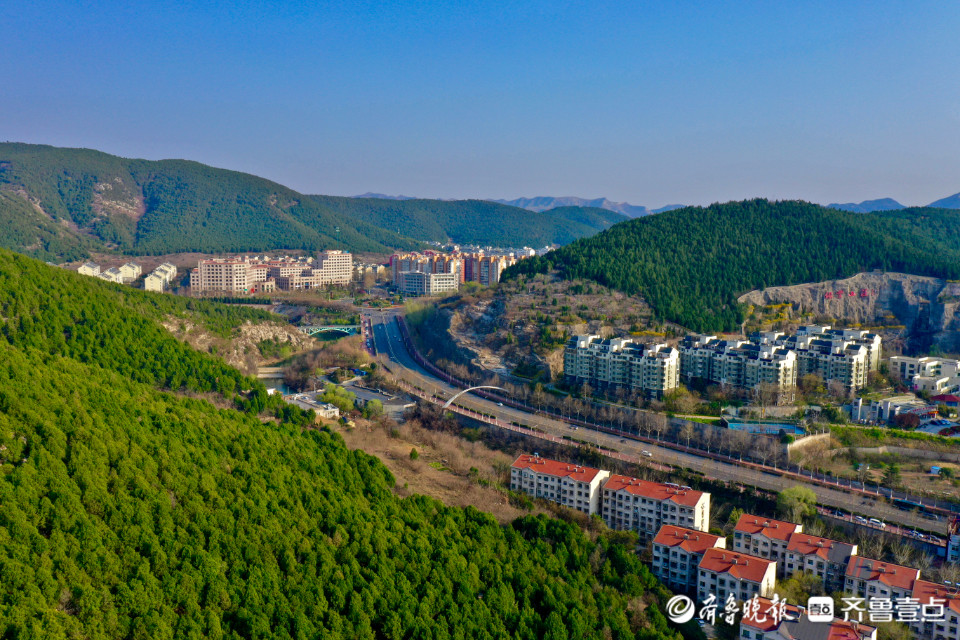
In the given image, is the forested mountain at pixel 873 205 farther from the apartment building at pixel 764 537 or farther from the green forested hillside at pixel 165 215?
the apartment building at pixel 764 537

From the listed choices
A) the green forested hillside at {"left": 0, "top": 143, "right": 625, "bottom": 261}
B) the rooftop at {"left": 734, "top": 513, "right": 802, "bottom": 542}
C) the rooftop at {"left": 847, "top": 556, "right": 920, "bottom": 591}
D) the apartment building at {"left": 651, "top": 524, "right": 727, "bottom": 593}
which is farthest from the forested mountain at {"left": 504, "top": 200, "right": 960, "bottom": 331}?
the green forested hillside at {"left": 0, "top": 143, "right": 625, "bottom": 261}

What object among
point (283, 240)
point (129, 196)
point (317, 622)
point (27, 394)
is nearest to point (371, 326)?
point (27, 394)

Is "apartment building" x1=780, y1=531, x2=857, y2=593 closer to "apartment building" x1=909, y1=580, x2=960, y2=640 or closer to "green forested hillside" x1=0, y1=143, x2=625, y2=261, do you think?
"apartment building" x1=909, y1=580, x2=960, y2=640


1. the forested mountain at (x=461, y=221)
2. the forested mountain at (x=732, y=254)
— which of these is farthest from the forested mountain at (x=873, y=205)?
the forested mountain at (x=732, y=254)

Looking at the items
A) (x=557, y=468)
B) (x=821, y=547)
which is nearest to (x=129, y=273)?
(x=557, y=468)

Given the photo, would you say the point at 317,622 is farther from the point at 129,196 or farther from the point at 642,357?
the point at 129,196

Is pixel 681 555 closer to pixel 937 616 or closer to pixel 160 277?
pixel 937 616
